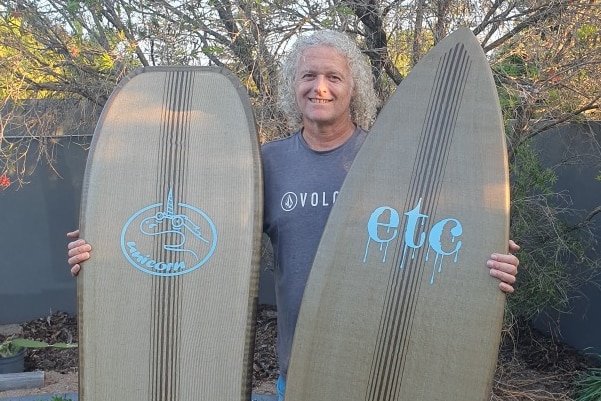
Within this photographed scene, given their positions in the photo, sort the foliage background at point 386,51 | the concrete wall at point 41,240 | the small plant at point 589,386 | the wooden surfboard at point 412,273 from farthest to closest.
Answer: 1. the concrete wall at point 41,240
2. the small plant at point 589,386
3. the foliage background at point 386,51
4. the wooden surfboard at point 412,273

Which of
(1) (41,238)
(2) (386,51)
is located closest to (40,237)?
(1) (41,238)

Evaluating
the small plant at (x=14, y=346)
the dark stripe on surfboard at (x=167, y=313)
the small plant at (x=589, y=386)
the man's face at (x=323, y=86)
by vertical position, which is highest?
the man's face at (x=323, y=86)

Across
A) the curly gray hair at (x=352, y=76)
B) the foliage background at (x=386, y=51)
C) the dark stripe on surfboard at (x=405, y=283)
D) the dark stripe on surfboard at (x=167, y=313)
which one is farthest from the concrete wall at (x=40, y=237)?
the dark stripe on surfboard at (x=405, y=283)

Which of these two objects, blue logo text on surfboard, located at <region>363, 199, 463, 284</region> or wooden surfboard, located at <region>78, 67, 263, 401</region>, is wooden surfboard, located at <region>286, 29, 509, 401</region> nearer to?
blue logo text on surfboard, located at <region>363, 199, 463, 284</region>

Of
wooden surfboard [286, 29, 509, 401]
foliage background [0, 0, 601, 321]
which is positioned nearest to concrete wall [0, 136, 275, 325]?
foliage background [0, 0, 601, 321]

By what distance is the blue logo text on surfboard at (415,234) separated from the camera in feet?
6.47

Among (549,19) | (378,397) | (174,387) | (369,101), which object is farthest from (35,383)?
(549,19)

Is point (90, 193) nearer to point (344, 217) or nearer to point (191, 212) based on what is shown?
point (191, 212)

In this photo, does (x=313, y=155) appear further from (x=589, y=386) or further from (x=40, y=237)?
(x=40, y=237)

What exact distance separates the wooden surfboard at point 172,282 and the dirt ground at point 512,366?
1739mm

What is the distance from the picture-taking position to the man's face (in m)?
1.81

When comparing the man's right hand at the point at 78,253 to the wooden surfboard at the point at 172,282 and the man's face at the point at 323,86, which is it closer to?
the wooden surfboard at the point at 172,282

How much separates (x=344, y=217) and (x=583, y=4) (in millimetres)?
2087

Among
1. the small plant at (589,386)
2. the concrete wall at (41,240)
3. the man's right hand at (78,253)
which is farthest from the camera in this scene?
the concrete wall at (41,240)
